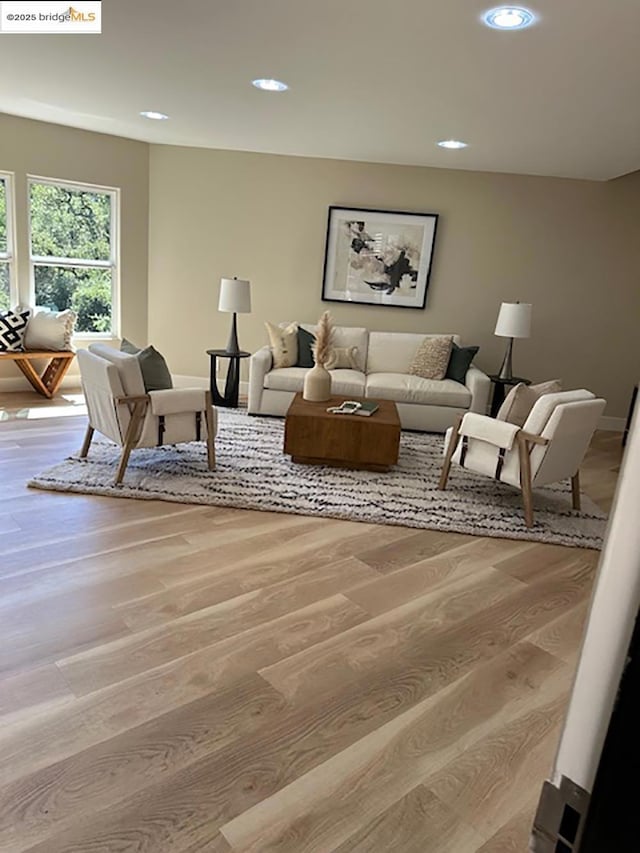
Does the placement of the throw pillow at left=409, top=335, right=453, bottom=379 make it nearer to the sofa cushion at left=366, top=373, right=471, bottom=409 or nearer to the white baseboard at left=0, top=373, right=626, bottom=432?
the sofa cushion at left=366, top=373, right=471, bottom=409

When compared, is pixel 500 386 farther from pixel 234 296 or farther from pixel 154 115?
pixel 154 115

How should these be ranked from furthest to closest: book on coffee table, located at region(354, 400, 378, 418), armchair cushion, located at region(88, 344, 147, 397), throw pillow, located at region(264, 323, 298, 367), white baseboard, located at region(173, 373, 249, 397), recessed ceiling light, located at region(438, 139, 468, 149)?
white baseboard, located at region(173, 373, 249, 397), throw pillow, located at region(264, 323, 298, 367), recessed ceiling light, located at region(438, 139, 468, 149), book on coffee table, located at region(354, 400, 378, 418), armchair cushion, located at region(88, 344, 147, 397)

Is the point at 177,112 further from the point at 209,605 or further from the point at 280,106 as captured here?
the point at 209,605

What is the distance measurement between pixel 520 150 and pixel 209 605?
4222 mm

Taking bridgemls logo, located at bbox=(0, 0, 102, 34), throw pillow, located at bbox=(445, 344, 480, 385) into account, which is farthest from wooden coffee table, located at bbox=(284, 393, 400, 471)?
bridgemls logo, located at bbox=(0, 0, 102, 34)

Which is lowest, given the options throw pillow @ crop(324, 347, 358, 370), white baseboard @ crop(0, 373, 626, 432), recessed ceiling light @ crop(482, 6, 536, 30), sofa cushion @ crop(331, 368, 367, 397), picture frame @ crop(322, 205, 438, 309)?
white baseboard @ crop(0, 373, 626, 432)

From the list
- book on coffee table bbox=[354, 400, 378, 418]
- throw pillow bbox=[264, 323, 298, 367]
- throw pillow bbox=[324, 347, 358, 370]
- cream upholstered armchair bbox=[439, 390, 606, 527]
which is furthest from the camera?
throw pillow bbox=[324, 347, 358, 370]

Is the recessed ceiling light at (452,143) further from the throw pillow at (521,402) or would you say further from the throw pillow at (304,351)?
the throw pillow at (521,402)

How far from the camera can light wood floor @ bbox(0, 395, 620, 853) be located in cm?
147

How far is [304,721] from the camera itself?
180cm

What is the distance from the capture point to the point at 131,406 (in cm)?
345

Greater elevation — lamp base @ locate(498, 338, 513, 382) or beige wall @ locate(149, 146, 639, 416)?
beige wall @ locate(149, 146, 639, 416)

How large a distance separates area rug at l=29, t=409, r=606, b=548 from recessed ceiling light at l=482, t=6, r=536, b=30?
240 cm

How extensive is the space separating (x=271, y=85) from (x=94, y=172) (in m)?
2.90
